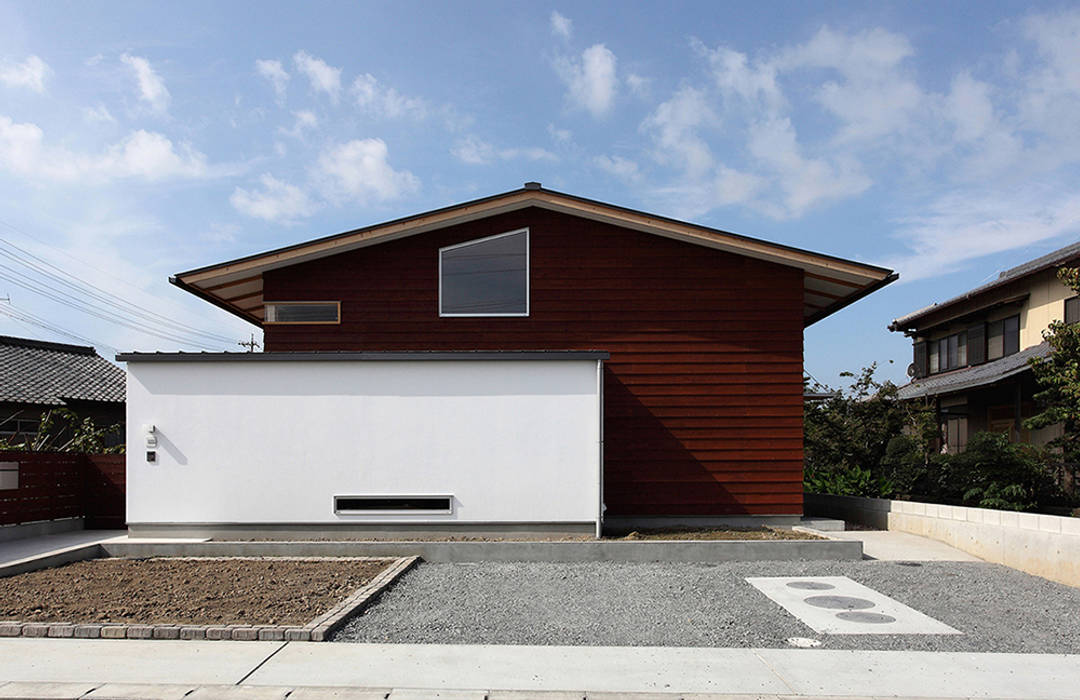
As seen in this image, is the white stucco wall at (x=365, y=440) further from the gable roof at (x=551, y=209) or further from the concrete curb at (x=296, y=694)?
the concrete curb at (x=296, y=694)

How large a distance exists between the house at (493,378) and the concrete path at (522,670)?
15.1 feet

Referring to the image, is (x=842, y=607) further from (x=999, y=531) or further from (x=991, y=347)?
(x=991, y=347)

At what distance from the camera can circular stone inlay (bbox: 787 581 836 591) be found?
7926mm

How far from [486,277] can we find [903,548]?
713 cm

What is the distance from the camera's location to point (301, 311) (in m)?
12.6

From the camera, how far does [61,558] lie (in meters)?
8.96

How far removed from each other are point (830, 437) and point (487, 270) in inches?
300

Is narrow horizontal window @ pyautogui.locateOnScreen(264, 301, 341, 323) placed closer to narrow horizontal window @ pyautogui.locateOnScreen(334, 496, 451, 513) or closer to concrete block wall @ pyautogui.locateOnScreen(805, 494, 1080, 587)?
narrow horizontal window @ pyautogui.locateOnScreen(334, 496, 451, 513)

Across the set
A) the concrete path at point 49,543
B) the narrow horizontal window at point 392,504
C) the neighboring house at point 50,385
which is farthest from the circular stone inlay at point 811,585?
the neighboring house at point 50,385

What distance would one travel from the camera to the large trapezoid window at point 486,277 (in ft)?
40.9

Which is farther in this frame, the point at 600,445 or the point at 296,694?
the point at 600,445

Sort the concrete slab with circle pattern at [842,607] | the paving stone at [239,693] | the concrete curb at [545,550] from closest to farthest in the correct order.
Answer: the paving stone at [239,693], the concrete slab with circle pattern at [842,607], the concrete curb at [545,550]

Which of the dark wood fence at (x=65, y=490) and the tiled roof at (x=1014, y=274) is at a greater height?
the tiled roof at (x=1014, y=274)

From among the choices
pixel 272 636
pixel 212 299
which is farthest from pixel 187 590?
pixel 212 299
